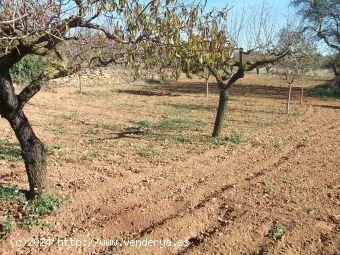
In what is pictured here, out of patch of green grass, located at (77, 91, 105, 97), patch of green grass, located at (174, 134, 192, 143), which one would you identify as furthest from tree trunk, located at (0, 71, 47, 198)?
patch of green grass, located at (77, 91, 105, 97)

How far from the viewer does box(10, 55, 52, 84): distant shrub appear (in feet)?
77.0

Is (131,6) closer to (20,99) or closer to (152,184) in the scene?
(20,99)

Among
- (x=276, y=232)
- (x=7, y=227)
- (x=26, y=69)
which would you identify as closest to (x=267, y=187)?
(x=276, y=232)

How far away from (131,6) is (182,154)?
6106mm

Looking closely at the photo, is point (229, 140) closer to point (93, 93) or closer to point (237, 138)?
point (237, 138)

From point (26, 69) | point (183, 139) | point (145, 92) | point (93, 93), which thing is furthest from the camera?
point (145, 92)

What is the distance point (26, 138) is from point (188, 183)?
10.8 feet

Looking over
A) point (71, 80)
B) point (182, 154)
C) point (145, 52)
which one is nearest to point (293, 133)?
point (182, 154)

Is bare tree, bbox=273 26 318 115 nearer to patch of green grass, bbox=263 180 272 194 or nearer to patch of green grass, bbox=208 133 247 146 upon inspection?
Answer: patch of green grass, bbox=208 133 247 146

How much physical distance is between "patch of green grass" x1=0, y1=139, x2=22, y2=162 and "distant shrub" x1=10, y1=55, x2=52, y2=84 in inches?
575

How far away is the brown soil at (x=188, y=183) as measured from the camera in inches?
213

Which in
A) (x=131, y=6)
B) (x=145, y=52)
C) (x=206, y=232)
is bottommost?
(x=206, y=232)

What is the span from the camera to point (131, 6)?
394cm

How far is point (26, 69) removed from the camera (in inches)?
956
